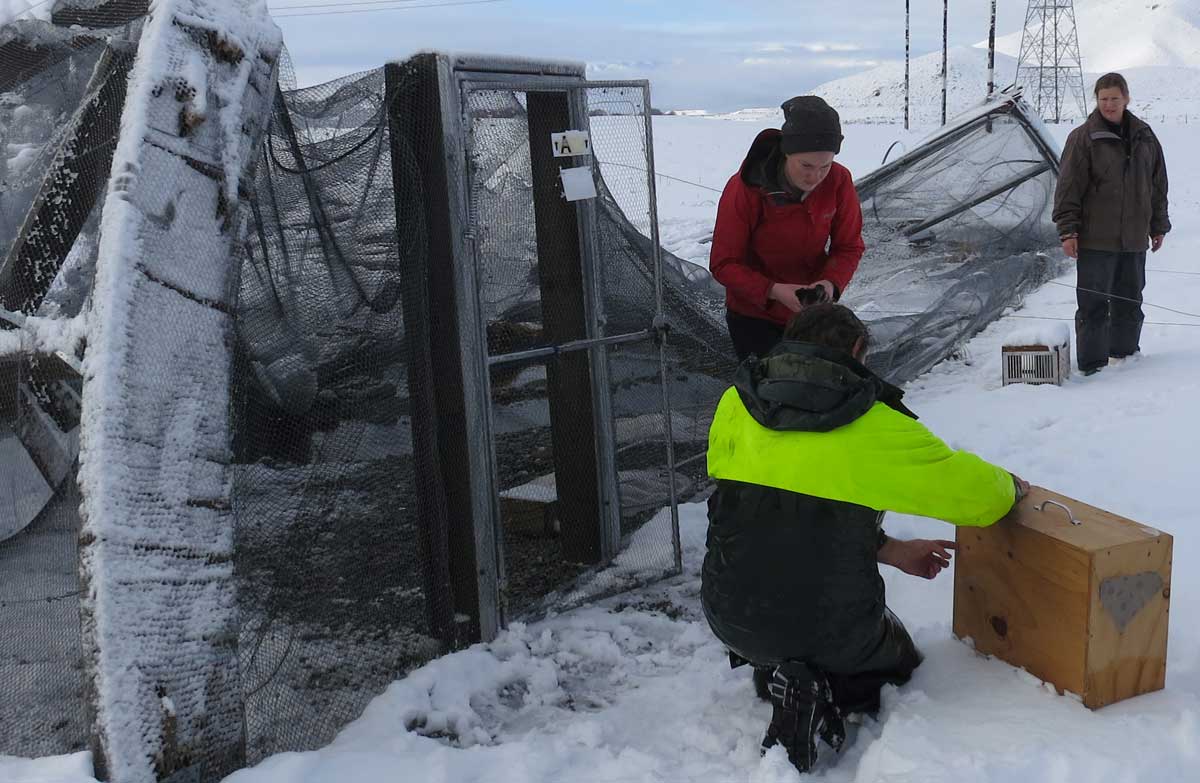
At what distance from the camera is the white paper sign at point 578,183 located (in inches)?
171

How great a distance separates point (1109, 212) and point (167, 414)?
601cm

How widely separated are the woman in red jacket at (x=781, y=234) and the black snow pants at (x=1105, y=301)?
316 centimetres

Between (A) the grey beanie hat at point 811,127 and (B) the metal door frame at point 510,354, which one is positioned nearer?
(B) the metal door frame at point 510,354

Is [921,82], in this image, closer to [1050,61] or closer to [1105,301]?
[1050,61]

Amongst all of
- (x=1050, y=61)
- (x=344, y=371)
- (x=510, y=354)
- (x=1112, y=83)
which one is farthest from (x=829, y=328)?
(x=1050, y=61)

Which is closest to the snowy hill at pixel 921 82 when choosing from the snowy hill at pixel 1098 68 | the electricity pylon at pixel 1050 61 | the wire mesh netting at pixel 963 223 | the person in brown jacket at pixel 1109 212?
the snowy hill at pixel 1098 68

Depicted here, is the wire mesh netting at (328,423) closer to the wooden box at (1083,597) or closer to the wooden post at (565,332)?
the wooden post at (565,332)

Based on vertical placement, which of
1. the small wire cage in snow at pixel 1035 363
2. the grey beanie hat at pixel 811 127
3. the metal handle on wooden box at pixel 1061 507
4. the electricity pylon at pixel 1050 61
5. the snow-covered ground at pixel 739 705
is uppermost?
the electricity pylon at pixel 1050 61

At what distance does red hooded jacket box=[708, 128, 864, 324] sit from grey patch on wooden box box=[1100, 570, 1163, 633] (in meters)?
1.76

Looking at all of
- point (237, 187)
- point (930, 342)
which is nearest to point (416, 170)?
point (237, 187)

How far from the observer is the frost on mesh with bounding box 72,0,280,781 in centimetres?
273

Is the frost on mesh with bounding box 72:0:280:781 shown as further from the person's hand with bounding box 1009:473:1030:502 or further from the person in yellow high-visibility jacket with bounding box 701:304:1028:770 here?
the person's hand with bounding box 1009:473:1030:502

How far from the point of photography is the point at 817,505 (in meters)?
3.00

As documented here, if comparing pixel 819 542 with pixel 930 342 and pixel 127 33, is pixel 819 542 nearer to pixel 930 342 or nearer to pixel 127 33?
pixel 127 33
